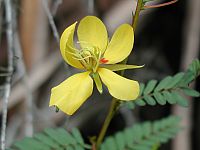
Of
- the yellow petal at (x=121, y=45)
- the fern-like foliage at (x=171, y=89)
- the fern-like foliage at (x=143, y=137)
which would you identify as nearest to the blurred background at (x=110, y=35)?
the fern-like foliage at (x=143, y=137)

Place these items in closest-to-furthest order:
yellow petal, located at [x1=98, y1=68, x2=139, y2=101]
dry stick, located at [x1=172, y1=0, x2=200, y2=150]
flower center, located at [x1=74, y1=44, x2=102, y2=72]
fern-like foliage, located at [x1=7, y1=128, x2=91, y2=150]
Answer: yellow petal, located at [x1=98, y1=68, x2=139, y2=101] < flower center, located at [x1=74, y1=44, x2=102, y2=72] < fern-like foliage, located at [x1=7, y1=128, x2=91, y2=150] < dry stick, located at [x1=172, y1=0, x2=200, y2=150]

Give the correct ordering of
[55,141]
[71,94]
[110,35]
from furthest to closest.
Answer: [110,35], [55,141], [71,94]

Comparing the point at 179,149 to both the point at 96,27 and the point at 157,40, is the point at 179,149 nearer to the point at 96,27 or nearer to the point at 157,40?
the point at 157,40

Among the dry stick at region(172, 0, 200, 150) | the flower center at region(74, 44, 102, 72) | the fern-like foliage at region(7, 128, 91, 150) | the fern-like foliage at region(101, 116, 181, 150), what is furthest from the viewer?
the dry stick at region(172, 0, 200, 150)

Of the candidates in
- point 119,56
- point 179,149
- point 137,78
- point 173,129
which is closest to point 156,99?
point 119,56

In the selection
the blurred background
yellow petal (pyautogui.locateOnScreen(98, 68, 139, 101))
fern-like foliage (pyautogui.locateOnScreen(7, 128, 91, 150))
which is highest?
yellow petal (pyautogui.locateOnScreen(98, 68, 139, 101))

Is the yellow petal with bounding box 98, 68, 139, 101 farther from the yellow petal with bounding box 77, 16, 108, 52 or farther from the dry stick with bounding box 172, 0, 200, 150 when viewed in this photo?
the dry stick with bounding box 172, 0, 200, 150

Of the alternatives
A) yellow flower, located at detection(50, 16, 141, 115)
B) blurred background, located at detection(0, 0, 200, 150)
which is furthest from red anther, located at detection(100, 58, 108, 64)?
blurred background, located at detection(0, 0, 200, 150)

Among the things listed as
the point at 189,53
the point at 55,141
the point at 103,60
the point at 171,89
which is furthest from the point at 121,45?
the point at 189,53

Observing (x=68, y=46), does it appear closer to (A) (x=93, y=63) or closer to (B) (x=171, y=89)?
(A) (x=93, y=63)
